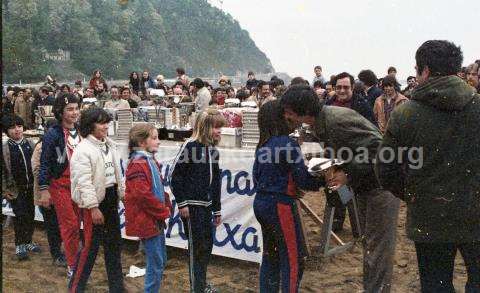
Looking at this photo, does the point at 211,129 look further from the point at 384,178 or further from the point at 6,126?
the point at 6,126

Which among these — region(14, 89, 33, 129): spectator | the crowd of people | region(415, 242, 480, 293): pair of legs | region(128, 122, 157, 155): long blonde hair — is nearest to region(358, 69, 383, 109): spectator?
the crowd of people

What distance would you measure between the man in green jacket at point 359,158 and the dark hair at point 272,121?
0.20ft

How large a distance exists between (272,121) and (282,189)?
455 millimetres

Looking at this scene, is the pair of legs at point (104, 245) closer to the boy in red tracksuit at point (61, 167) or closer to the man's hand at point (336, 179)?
the boy in red tracksuit at point (61, 167)

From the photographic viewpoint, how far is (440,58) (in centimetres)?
278

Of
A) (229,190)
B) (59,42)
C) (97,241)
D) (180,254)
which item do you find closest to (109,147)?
(97,241)

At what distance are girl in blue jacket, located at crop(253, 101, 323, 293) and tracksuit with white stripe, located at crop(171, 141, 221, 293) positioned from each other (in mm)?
890

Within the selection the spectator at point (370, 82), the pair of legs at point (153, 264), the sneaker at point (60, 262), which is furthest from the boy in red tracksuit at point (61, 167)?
the spectator at point (370, 82)

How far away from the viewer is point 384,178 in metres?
2.94

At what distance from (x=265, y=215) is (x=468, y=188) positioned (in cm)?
133

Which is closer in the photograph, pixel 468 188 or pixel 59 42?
pixel 468 188

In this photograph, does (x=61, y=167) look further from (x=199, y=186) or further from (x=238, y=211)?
(x=238, y=211)

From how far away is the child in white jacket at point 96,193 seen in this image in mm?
4285

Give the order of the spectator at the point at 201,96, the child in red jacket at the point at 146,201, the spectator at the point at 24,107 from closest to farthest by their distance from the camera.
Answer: the child in red jacket at the point at 146,201, the spectator at the point at 201,96, the spectator at the point at 24,107
